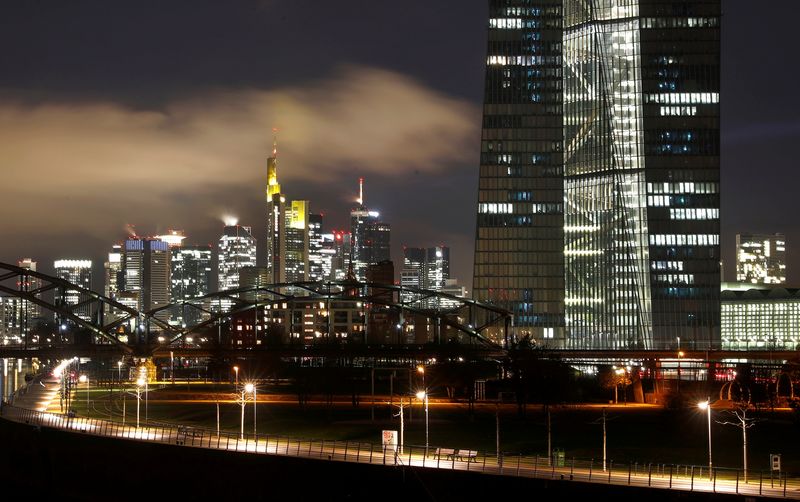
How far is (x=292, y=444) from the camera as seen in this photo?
88.5 m

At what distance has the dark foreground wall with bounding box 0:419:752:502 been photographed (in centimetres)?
6719

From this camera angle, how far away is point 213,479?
8362cm

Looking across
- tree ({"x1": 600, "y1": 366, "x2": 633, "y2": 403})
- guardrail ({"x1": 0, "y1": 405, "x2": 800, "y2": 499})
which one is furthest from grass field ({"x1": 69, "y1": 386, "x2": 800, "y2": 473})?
tree ({"x1": 600, "y1": 366, "x2": 633, "y2": 403})

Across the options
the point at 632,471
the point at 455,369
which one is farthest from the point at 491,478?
the point at 455,369

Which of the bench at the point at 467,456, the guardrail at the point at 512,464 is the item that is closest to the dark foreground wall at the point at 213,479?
the guardrail at the point at 512,464

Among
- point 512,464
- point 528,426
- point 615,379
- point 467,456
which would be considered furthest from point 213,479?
point 615,379

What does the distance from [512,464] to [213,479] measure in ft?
70.3

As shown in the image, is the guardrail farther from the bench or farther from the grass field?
the grass field

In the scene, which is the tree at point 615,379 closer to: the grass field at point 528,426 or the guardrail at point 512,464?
the grass field at point 528,426

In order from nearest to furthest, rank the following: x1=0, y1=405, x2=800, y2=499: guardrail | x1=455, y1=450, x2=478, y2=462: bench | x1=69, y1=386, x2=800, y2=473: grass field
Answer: x1=0, y1=405, x2=800, y2=499: guardrail
x1=455, y1=450, x2=478, y2=462: bench
x1=69, y1=386, x2=800, y2=473: grass field

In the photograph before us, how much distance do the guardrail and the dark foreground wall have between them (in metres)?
1.09

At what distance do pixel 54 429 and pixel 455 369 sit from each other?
212 feet

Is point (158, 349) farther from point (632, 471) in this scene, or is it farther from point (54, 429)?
point (632, 471)

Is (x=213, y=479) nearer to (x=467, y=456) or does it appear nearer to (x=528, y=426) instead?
(x=467, y=456)
